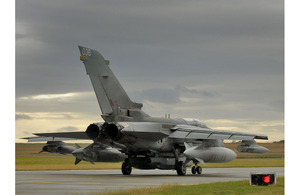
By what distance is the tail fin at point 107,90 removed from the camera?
3083cm

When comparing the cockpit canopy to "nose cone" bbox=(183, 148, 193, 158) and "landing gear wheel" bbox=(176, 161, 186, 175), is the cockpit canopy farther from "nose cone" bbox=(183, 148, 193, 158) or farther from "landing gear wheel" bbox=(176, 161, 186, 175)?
"nose cone" bbox=(183, 148, 193, 158)

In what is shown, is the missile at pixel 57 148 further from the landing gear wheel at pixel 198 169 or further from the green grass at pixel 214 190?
the green grass at pixel 214 190

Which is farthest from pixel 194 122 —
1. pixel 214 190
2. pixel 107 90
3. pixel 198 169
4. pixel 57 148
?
pixel 214 190

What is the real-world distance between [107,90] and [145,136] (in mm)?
3724

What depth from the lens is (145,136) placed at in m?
30.1

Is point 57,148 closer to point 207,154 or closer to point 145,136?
point 145,136

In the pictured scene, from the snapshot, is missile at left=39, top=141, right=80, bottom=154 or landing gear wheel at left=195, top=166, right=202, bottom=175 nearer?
landing gear wheel at left=195, top=166, right=202, bottom=175

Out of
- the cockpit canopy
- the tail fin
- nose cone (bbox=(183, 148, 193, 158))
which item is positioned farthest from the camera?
the cockpit canopy

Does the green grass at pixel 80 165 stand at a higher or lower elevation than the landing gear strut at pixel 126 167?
lower

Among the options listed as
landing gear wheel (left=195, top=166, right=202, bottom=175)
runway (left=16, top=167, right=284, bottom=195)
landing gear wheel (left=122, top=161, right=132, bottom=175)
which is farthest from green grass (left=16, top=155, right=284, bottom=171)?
landing gear wheel (left=195, top=166, right=202, bottom=175)

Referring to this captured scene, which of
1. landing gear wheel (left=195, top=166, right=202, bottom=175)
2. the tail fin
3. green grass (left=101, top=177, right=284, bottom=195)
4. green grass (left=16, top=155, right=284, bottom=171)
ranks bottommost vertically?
green grass (left=16, top=155, right=284, bottom=171)

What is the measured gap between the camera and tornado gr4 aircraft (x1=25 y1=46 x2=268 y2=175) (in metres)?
29.6

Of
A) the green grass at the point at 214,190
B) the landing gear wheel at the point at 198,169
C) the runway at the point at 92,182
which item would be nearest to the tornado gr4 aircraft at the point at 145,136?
the runway at the point at 92,182

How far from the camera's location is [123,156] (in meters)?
33.8
